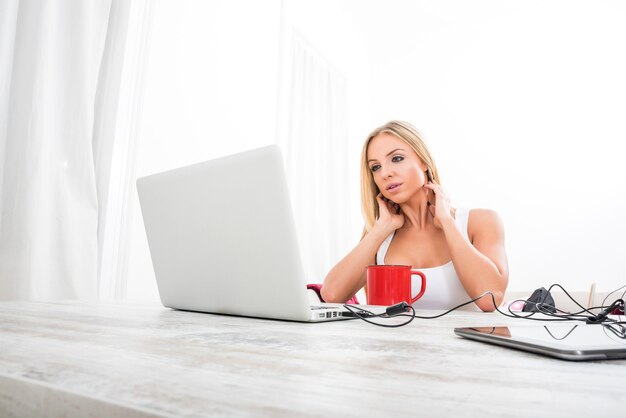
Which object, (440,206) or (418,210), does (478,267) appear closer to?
(440,206)

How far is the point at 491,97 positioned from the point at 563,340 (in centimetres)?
389

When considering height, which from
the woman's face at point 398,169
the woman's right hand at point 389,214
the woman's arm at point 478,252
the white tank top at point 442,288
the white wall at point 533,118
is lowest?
the white tank top at point 442,288

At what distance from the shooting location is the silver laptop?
2.11 feet

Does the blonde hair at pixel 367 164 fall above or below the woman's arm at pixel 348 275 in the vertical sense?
above

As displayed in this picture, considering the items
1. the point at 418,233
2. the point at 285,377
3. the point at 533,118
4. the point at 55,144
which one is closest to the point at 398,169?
the point at 418,233

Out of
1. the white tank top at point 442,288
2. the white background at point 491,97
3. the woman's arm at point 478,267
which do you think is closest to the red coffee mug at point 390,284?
the woman's arm at point 478,267

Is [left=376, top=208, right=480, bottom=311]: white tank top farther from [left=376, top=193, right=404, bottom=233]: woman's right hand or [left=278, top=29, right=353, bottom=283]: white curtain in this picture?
[left=278, top=29, right=353, bottom=283]: white curtain

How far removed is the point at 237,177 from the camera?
69 cm

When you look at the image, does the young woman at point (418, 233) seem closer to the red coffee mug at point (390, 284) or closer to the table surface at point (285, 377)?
the red coffee mug at point (390, 284)

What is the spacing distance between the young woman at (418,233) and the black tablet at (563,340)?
0.93 m

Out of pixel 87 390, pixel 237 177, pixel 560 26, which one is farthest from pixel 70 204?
pixel 560 26

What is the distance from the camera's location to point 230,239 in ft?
2.37

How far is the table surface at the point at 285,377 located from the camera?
23cm

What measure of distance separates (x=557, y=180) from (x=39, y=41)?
3672 mm
